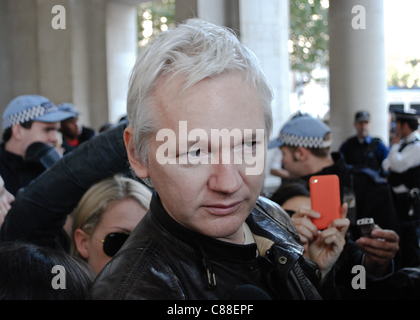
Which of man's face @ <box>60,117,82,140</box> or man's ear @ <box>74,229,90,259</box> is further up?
man's face @ <box>60,117,82,140</box>

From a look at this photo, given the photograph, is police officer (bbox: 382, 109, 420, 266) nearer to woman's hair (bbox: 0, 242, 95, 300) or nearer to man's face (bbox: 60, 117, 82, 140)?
woman's hair (bbox: 0, 242, 95, 300)

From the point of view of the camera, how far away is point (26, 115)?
12.3 ft

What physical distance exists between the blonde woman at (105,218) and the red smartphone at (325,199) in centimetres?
86

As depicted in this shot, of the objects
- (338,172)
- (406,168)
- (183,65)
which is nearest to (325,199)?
(183,65)

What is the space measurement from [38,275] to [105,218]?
850 millimetres

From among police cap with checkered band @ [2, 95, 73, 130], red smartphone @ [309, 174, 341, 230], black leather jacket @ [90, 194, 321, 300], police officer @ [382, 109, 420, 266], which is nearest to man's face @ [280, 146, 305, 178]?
police officer @ [382, 109, 420, 266]

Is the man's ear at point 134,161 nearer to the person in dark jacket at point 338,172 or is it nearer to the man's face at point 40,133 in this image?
the person in dark jacket at point 338,172

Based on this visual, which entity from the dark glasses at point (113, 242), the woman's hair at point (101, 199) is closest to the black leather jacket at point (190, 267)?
the dark glasses at point (113, 242)

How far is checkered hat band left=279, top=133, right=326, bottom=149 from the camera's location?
3.82 m

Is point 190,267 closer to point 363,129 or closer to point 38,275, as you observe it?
point 38,275

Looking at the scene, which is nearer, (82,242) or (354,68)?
(82,242)

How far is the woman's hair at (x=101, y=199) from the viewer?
2225mm

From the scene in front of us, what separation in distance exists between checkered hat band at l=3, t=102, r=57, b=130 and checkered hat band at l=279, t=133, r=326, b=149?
215 cm
